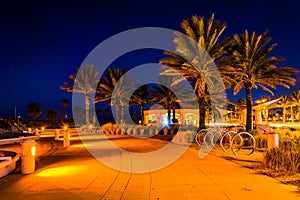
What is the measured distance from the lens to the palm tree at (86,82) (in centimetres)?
3981

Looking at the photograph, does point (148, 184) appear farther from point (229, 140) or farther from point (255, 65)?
point (255, 65)

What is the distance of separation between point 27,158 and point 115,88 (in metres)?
29.0

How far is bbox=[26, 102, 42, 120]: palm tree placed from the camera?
65312mm

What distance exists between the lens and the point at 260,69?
23.7 meters

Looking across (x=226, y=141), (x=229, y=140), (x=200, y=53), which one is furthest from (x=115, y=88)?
(x=229, y=140)

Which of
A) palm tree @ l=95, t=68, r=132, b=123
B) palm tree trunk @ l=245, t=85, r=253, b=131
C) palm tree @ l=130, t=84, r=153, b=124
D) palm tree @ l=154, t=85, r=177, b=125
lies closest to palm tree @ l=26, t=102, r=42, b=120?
palm tree @ l=95, t=68, r=132, b=123

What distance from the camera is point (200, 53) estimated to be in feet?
68.9

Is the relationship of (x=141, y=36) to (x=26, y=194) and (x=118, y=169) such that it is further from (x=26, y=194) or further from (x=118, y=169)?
(x=26, y=194)

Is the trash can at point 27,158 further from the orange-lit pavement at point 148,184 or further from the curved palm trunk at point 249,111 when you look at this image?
the curved palm trunk at point 249,111

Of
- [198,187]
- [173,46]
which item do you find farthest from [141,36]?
[198,187]

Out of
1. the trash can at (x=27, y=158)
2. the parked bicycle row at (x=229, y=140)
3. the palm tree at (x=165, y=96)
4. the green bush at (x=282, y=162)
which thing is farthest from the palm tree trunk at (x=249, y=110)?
the trash can at (x=27, y=158)

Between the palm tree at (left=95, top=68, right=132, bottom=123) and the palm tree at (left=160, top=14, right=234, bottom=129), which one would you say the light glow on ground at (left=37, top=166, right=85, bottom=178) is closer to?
the palm tree at (left=160, top=14, right=234, bottom=129)

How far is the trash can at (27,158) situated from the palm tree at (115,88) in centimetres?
2826

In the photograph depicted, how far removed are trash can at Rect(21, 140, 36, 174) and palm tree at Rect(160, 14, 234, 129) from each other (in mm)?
12834
